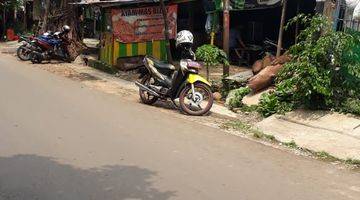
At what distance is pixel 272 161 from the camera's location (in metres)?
6.54

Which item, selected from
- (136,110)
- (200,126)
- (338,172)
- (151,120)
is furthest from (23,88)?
(338,172)

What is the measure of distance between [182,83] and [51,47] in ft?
28.2

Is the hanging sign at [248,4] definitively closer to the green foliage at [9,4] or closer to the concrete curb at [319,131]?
the concrete curb at [319,131]

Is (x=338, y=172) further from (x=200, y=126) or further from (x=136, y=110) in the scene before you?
(x=136, y=110)

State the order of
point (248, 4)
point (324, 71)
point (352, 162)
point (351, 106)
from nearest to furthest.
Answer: point (352, 162) < point (351, 106) < point (324, 71) < point (248, 4)

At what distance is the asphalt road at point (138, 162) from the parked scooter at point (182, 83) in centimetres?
69

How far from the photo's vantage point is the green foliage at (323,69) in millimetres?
8672

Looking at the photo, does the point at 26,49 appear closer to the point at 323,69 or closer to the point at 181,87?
the point at 181,87

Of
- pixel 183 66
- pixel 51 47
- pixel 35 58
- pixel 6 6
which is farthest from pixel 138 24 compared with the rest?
pixel 6 6

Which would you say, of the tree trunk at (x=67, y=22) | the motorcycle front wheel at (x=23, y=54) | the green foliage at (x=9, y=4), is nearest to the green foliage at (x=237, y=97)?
the tree trunk at (x=67, y=22)

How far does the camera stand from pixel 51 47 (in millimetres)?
16984

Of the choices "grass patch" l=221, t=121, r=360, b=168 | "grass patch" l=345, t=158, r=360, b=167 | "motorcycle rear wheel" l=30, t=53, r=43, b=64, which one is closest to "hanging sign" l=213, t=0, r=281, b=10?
"motorcycle rear wheel" l=30, t=53, r=43, b=64

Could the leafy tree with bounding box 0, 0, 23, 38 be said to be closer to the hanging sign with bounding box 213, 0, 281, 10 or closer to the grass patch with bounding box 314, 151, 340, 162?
the hanging sign with bounding box 213, 0, 281, 10

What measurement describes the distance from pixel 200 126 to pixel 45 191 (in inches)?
154
